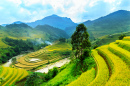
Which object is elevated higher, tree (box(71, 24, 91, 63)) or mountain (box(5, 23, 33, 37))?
mountain (box(5, 23, 33, 37))

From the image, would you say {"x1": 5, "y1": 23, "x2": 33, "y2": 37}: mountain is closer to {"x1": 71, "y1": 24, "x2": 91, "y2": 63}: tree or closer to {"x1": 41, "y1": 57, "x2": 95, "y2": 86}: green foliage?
{"x1": 71, "y1": 24, "x2": 91, "y2": 63}: tree

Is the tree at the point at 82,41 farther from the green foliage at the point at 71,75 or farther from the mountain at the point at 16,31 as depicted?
the mountain at the point at 16,31

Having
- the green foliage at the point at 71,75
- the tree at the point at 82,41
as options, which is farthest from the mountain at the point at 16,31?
the green foliage at the point at 71,75

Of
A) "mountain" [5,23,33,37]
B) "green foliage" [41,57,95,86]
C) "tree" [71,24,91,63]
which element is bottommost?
"green foliage" [41,57,95,86]

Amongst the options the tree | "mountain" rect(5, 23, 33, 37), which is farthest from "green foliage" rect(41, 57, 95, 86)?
"mountain" rect(5, 23, 33, 37)

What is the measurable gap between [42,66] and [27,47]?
51592 millimetres

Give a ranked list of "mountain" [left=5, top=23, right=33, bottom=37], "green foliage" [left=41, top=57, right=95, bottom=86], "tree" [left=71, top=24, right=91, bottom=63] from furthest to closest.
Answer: "mountain" [left=5, top=23, right=33, bottom=37] → "tree" [left=71, top=24, right=91, bottom=63] → "green foliage" [left=41, top=57, right=95, bottom=86]

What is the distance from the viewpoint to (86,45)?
48.3ft

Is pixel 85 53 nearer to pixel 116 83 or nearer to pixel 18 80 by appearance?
pixel 116 83

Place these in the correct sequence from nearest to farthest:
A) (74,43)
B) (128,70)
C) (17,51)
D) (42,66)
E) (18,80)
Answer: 1. (128,70)
2. (74,43)
3. (18,80)
4. (42,66)
5. (17,51)

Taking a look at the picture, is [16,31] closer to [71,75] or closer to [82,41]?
[82,41]

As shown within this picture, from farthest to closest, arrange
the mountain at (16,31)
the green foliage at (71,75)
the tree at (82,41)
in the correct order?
the mountain at (16,31), the tree at (82,41), the green foliage at (71,75)

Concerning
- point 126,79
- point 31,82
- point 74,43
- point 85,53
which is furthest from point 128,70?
point 31,82

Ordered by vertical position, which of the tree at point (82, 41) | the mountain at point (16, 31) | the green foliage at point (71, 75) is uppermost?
the mountain at point (16, 31)
